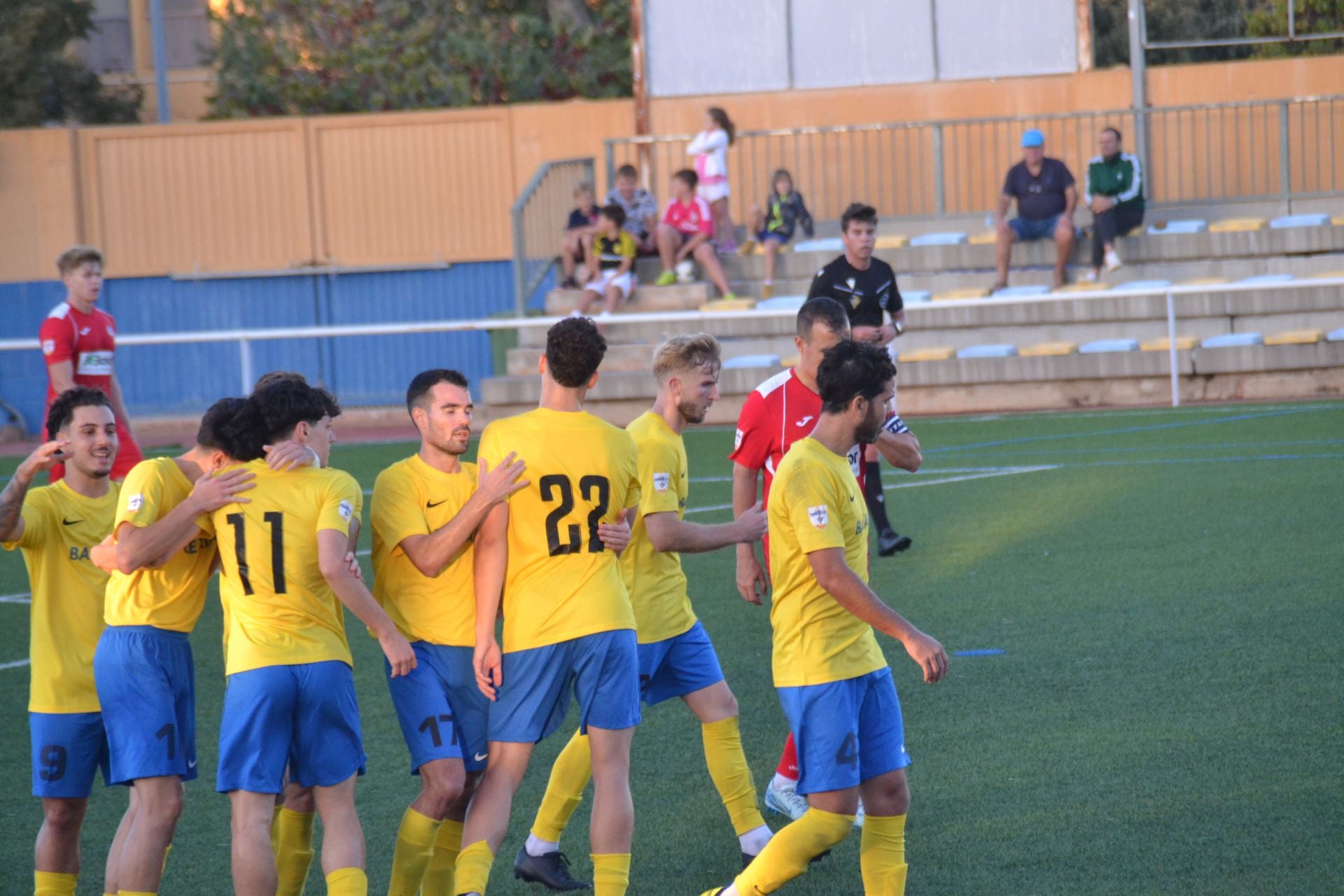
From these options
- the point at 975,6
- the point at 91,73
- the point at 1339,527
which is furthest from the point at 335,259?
the point at 1339,527

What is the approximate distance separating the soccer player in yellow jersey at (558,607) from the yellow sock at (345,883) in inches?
15.4

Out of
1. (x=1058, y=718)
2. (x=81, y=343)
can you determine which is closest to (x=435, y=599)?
(x=1058, y=718)

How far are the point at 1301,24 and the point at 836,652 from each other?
21701 mm

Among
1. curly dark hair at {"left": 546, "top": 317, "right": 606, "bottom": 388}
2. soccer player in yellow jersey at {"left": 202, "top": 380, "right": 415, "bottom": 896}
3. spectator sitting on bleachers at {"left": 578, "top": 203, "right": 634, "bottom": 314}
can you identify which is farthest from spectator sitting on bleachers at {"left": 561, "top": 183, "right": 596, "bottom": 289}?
soccer player in yellow jersey at {"left": 202, "top": 380, "right": 415, "bottom": 896}

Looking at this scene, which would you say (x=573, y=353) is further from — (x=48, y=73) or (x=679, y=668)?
(x=48, y=73)

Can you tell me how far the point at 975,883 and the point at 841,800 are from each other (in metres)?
0.81

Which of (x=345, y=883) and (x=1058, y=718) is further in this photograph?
(x=1058, y=718)

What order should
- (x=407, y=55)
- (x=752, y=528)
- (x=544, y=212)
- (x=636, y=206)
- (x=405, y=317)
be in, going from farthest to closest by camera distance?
(x=407, y=55), (x=405, y=317), (x=544, y=212), (x=636, y=206), (x=752, y=528)

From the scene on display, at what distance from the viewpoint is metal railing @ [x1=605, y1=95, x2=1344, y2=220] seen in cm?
2048

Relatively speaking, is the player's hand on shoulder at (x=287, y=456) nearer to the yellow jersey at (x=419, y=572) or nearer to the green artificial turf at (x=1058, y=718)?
the yellow jersey at (x=419, y=572)

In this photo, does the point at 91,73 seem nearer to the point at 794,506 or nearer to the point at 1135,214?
the point at 1135,214

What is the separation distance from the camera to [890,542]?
1027 centimetres

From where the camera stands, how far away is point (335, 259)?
2448 centimetres

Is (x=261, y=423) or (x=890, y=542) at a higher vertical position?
(x=261, y=423)
